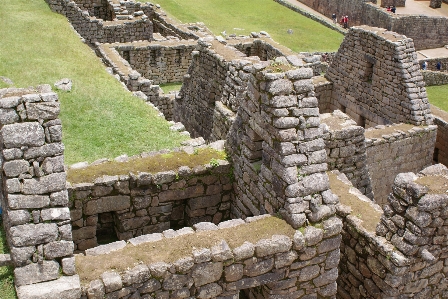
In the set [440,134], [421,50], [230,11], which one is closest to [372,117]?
[440,134]

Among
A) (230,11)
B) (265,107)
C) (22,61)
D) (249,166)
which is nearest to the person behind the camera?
(265,107)

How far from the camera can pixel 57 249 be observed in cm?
711

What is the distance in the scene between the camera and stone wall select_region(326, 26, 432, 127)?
17.5 m

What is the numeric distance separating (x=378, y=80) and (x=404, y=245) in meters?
10.5

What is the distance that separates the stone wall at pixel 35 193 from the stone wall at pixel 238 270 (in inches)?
21.3

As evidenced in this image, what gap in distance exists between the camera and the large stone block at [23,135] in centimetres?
680

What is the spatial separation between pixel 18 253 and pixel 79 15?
66.1 feet

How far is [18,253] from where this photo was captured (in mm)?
6922

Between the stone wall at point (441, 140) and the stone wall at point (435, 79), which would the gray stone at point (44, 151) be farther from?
the stone wall at point (435, 79)

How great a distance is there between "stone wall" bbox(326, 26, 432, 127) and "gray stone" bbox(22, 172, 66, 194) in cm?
1278

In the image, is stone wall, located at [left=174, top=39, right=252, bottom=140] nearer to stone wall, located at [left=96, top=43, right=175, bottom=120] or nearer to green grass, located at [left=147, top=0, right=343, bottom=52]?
stone wall, located at [left=96, top=43, right=175, bottom=120]

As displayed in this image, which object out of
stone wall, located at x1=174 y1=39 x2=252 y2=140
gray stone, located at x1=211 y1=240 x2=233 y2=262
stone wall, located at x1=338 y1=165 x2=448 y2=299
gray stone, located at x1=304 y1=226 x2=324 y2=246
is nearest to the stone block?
gray stone, located at x1=211 y1=240 x2=233 y2=262

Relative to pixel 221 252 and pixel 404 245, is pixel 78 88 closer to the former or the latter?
pixel 221 252

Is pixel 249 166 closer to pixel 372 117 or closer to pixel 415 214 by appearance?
pixel 415 214
